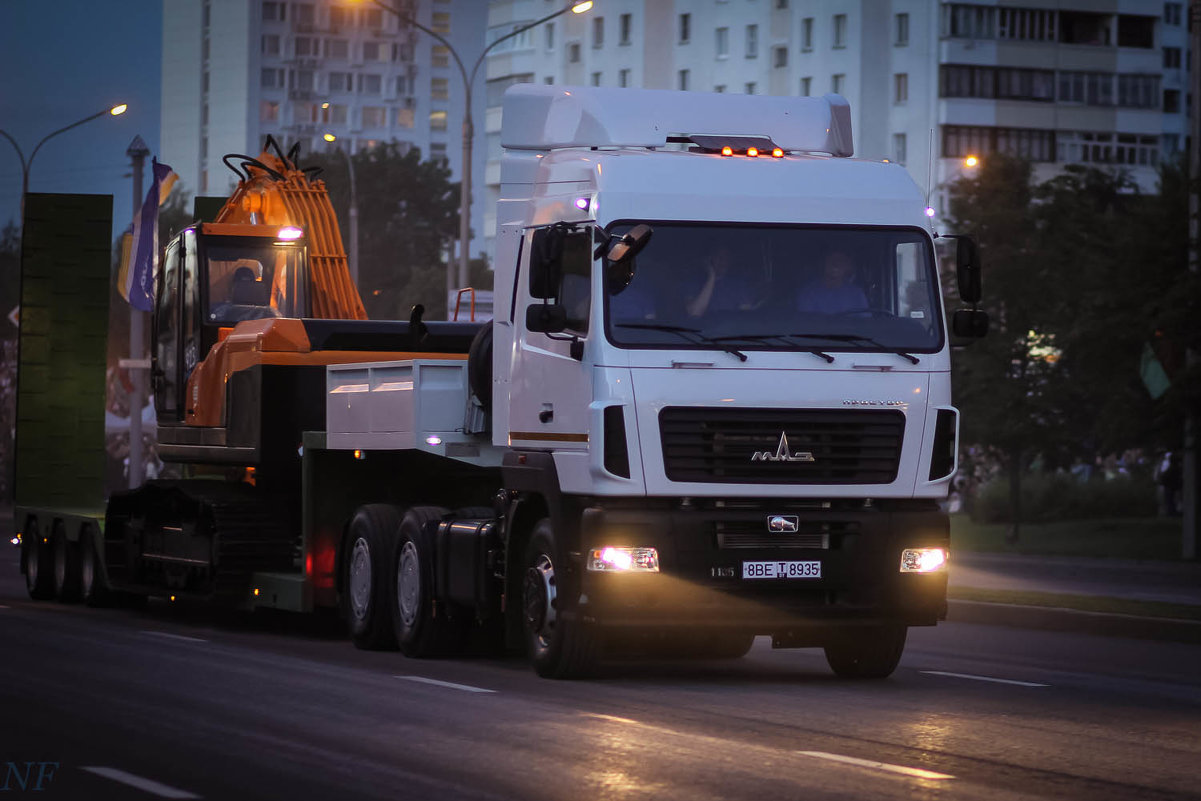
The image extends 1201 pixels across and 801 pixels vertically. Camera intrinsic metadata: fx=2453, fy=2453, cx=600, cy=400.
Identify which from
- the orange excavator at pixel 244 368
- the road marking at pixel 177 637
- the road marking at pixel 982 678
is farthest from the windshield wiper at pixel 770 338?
the road marking at pixel 177 637

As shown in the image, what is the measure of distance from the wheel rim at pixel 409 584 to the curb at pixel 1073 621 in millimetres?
6501

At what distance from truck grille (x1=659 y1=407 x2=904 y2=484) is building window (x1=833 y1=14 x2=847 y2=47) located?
3706 inches

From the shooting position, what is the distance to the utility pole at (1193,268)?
3728 centimetres

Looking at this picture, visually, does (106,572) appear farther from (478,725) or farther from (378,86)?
(378,86)

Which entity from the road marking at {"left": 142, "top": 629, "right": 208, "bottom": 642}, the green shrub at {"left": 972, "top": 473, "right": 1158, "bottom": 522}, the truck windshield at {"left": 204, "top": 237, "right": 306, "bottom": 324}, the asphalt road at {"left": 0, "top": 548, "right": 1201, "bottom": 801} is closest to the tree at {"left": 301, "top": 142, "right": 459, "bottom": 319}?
the green shrub at {"left": 972, "top": 473, "right": 1158, "bottom": 522}

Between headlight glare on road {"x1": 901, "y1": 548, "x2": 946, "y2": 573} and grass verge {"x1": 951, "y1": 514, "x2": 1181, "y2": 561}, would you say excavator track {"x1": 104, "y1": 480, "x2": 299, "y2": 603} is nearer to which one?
headlight glare on road {"x1": 901, "y1": 548, "x2": 946, "y2": 573}

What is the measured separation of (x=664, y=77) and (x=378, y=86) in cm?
6016

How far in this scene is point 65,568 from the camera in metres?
24.0

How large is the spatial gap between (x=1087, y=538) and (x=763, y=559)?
111 feet

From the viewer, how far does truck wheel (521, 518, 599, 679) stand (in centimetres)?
1509

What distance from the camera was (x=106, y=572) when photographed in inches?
895

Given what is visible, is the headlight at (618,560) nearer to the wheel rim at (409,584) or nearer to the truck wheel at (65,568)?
the wheel rim at (409,584)

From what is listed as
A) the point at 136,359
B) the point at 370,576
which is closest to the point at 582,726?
the point at 370,576

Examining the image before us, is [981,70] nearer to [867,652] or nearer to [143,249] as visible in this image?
[143,249]
